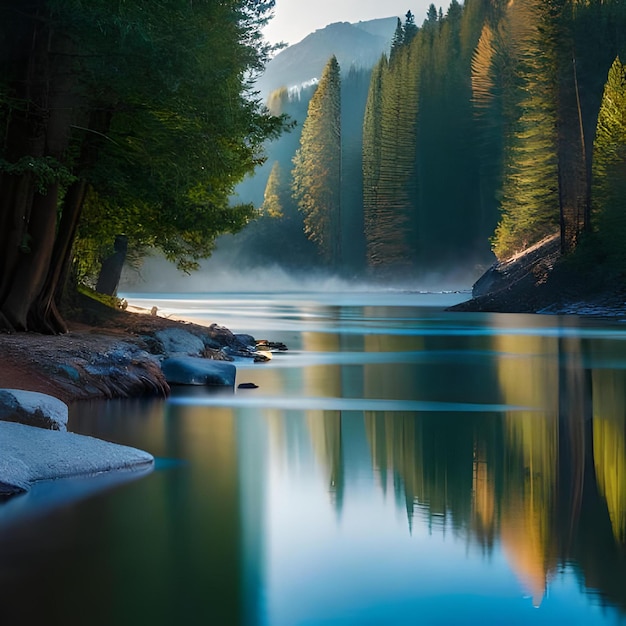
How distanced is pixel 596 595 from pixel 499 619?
57 centimetres

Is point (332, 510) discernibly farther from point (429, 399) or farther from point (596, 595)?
point (429, 399)

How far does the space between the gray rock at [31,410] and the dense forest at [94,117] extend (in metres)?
5.35

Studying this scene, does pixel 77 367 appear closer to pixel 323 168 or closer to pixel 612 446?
pixel 612 446

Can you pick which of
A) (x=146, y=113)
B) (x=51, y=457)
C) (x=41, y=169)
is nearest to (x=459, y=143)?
(x=146, y=113)

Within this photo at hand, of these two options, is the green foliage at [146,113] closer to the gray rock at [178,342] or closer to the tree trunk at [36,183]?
the tree trunk at [36,183]

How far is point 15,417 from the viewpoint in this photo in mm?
8867

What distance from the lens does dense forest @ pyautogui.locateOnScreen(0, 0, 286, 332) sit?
13.6 m

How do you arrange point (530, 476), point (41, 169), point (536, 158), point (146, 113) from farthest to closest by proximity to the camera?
point (536, 158) → point (146, 113) → point (41, 169) → point (530, 476)

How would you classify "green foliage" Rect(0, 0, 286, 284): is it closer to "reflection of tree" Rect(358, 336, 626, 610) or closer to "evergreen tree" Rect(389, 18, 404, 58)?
"reflection of tree" Rect(358, 336, 626, 610)

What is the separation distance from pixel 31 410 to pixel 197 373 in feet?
20.0

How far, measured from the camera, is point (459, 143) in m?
81.3

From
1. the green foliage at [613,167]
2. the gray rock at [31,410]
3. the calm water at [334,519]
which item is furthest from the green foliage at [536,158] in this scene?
the gray rock at [31,410]

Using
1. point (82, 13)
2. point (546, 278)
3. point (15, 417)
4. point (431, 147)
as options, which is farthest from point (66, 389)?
point (431, 147)

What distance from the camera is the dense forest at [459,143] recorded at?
159 feet
